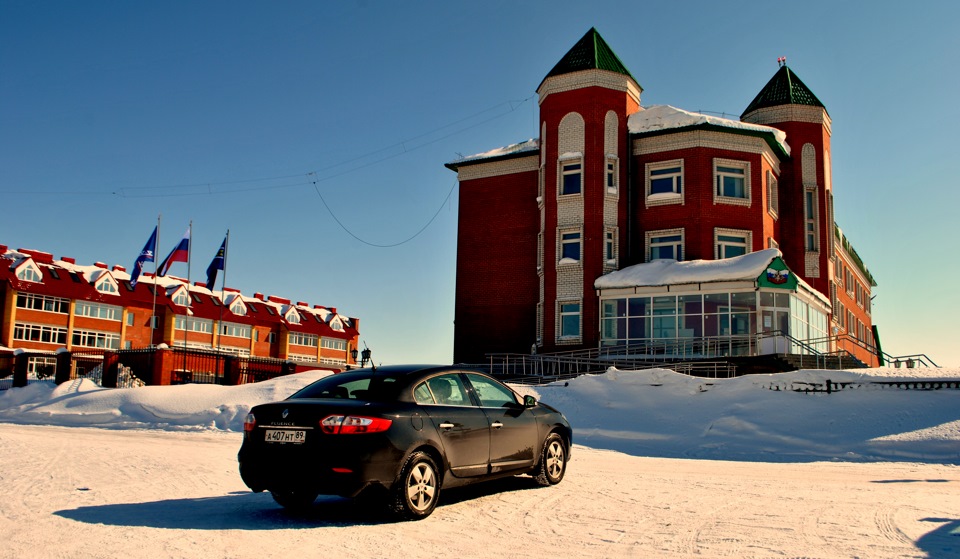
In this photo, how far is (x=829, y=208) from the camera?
1443 inches

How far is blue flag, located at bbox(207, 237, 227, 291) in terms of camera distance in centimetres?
4378

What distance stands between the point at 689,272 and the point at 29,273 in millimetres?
49817

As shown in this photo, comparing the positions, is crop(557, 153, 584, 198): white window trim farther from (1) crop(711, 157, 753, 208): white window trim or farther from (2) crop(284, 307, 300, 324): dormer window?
(2) crop(284, 307, 300, 324): dormer window

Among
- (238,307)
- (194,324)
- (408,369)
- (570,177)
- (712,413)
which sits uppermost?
(570,177)

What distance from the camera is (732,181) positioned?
33.4m

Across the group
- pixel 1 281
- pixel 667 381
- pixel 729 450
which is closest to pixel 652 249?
pixel 667 381

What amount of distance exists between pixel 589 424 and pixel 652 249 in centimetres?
1665

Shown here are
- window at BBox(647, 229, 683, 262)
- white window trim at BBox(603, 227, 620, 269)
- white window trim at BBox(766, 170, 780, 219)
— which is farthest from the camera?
white window trim at BBox(766, 170, 780, 219)

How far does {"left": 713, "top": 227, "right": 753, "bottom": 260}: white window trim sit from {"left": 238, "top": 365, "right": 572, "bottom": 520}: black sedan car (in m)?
26.1

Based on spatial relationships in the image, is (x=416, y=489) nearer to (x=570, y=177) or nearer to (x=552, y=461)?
(x=552, y=461)

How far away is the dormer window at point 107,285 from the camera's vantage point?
207ft

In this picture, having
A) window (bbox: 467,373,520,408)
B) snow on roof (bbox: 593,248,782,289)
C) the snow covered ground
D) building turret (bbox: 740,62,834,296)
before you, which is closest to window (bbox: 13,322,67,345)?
the snow covered ground

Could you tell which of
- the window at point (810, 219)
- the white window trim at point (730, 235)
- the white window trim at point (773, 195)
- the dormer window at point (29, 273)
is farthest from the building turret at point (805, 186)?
the dormer window at point (29, 273)

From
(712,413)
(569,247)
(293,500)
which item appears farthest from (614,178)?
(293,500)
